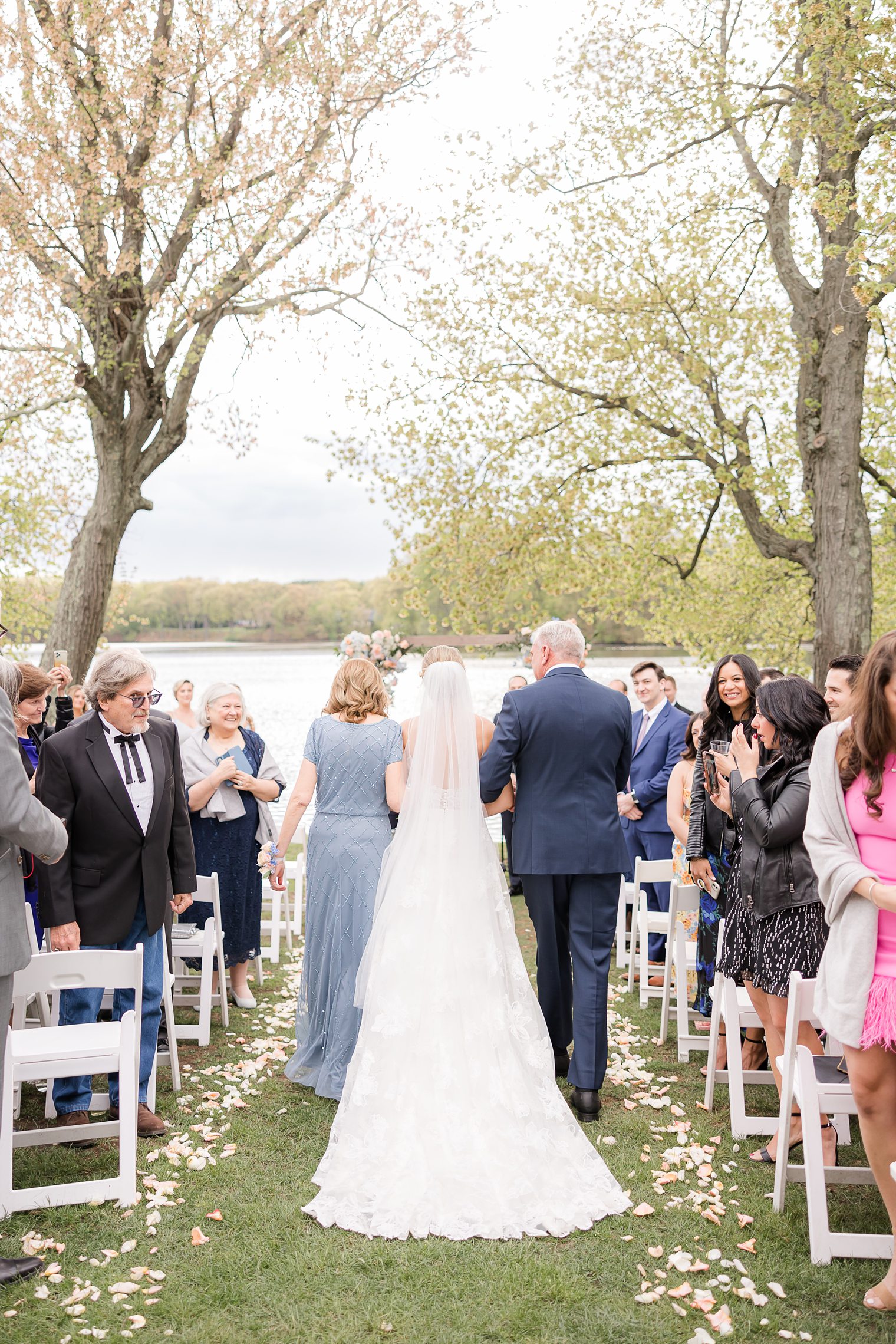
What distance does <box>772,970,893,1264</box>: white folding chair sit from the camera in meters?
3.43

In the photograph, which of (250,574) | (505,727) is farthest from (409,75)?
(250,574)

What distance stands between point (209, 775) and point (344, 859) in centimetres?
154

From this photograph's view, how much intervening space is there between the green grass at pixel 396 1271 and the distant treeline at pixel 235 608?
1452cm

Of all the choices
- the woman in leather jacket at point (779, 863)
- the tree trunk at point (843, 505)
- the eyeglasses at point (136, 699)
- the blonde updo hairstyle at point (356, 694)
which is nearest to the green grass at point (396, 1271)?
the woman in leather jacket at point (779, 863)

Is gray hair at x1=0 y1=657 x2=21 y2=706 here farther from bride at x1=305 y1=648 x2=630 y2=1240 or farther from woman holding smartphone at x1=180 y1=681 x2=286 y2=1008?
woman holding smartphone at x1=180 y1=681 x2=286 y2=1008

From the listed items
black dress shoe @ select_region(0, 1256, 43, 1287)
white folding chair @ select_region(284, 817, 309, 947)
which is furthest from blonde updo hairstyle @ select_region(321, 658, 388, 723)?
white folding chair @ select_region(284, 817, 309, 947)

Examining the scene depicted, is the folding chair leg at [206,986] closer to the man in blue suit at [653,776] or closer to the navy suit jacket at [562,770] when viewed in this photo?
the navy suit jacket at [562,770]

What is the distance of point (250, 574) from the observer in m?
30.5

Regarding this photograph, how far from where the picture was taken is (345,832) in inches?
199

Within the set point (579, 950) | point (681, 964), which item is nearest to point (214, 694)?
point (579, 950)

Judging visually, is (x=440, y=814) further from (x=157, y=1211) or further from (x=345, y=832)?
(x=157, y=1211)

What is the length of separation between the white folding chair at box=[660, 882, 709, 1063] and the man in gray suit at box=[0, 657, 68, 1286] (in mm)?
3398

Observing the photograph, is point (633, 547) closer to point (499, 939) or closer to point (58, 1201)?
point (499, 939)

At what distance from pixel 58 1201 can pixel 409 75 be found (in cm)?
1109
